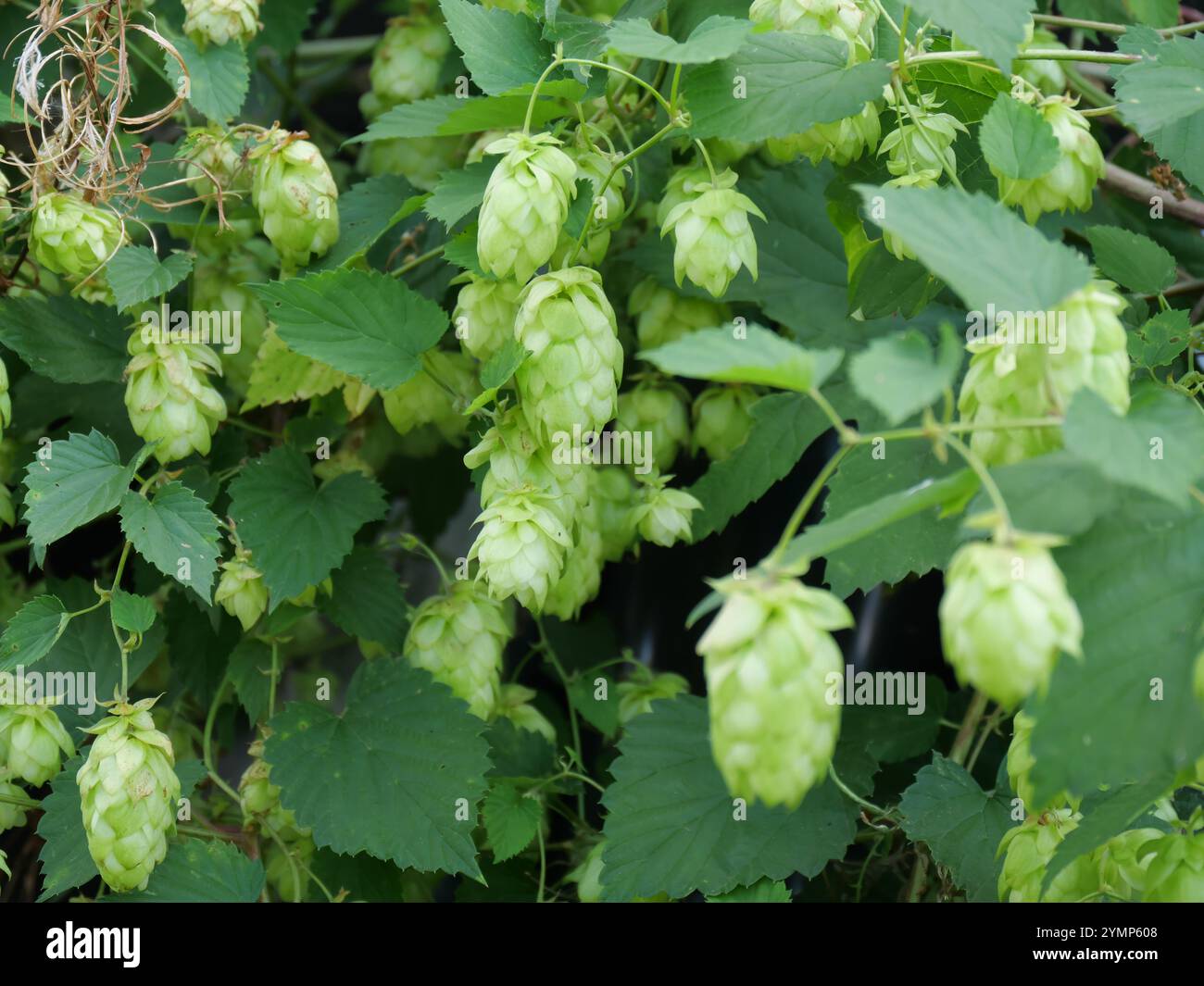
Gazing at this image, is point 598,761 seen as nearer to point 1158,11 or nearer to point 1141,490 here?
point 1141,490

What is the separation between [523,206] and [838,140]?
0.27 metres

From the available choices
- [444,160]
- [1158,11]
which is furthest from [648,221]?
[1158,11]

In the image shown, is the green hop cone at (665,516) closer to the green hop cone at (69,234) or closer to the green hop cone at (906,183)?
the green hop cone at (906,183)

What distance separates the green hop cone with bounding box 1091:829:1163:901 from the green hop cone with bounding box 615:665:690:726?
0.45 meters

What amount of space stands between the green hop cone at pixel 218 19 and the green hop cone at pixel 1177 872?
106cm

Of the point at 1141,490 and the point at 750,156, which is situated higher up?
the point at 750,156

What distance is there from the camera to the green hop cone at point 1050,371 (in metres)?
0.66

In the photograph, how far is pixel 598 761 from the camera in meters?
1.36

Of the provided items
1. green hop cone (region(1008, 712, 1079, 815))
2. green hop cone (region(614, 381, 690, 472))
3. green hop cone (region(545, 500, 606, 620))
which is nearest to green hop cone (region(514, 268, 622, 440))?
green hop cone (region(545, 500, 606, 620))

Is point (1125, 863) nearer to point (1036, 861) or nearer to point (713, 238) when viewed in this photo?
point (1036, 861)

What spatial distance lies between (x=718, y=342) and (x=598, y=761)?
0.83 m

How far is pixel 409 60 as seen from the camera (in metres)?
1.39
